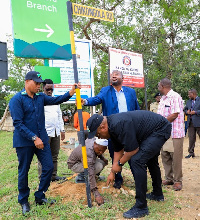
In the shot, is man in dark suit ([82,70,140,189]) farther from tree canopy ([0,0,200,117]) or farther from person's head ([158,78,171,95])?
tree canopy ([0,0,200,117])

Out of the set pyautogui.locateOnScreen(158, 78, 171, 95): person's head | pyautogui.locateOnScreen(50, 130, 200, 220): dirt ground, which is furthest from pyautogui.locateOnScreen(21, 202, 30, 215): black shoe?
pyautogui.locateOnScreen(158, 78, 171, 95): person's head

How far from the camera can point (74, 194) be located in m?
4.07

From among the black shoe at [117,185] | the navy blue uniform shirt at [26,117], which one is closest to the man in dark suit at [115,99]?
the black shoe at [117,185]

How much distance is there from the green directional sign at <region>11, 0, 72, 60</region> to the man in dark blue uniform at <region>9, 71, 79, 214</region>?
4.78ft

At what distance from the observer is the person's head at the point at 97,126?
3.08 metres

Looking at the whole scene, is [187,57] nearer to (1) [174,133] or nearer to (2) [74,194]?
(1) [174,133]

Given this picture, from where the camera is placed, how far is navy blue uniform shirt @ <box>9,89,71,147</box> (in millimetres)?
3414

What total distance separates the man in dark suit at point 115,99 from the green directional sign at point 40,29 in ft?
4.81

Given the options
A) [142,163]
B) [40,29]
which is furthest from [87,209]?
[40,29]

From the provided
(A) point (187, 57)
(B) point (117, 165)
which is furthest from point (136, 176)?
(A) point (187, 57)

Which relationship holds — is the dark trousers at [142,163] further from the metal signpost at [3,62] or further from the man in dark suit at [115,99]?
the metal signpost at [3,62]

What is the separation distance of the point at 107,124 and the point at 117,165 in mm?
692

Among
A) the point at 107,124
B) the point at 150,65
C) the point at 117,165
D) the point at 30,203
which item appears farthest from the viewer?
→ the point at 150,65

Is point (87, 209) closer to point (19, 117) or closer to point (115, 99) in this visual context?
point (19, 117)
